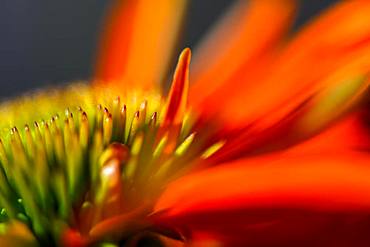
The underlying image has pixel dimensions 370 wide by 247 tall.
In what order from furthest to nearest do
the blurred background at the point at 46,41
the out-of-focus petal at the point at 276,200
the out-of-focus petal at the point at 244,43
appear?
the blurred background at the point at 46,41 < the out-of-focus petal at the point at 244,43 < the out-of-focus petal at the point at 276,200

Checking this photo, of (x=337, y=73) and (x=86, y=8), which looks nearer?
(x=337, y=73)

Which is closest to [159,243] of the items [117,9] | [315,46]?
[315,46]

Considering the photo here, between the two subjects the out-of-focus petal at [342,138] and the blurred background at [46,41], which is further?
the blurred background at [46,41]

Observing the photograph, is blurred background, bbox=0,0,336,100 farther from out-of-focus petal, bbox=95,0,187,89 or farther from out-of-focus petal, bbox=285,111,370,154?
out-of-focus petal, bbox=285,111,370,154

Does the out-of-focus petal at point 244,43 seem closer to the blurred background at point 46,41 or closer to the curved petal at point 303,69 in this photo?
the curved petal at point 303,69

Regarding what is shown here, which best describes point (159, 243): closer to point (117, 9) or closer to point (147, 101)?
point (147, 101)

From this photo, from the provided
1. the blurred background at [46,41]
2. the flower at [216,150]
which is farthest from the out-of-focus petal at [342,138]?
the blurred background at [46,41]

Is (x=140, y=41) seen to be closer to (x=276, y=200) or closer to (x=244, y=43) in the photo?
(x=244, y=43)
